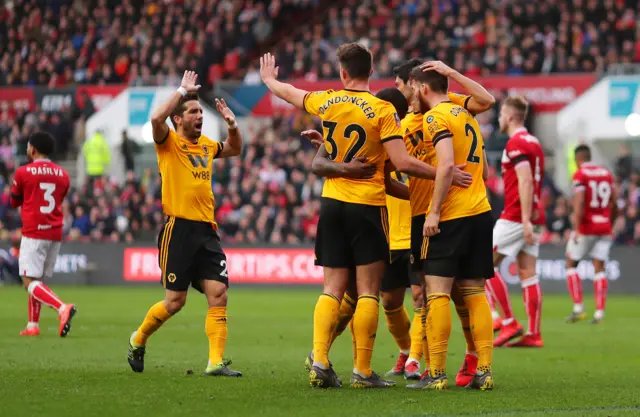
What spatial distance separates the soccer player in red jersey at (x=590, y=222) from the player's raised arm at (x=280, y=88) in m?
8.33

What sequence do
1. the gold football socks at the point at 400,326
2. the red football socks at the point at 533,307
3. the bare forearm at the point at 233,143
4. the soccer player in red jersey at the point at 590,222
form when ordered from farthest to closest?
the soccer player in red jersey at the point at 590,222
the red football socks at the point at 533,307
the bare forearm at the point at 233,143
the gold football socks at the point at 400,326

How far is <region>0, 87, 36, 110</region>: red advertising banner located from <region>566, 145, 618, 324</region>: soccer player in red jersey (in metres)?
20.7

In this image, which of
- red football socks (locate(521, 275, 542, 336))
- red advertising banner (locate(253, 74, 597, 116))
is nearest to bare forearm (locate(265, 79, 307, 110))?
red football socks (locate(521, 275, 542, 336))

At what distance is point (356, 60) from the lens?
317 inches

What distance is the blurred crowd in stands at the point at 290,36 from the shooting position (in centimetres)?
2877

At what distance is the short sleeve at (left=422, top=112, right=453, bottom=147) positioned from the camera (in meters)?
A: 7.97

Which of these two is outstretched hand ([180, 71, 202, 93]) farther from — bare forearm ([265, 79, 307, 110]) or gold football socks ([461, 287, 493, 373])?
gold football socks ([461, 287, 493, 373])

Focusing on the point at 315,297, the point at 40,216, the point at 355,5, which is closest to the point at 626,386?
the point at 40,216

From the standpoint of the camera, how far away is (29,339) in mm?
12242

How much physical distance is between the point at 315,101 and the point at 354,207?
0.82m

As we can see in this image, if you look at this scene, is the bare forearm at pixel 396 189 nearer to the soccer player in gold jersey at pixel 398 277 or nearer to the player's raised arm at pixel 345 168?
the soccer player in gold jersey at pixel 398 277

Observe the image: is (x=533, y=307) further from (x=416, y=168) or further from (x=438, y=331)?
(x=416, y=168)

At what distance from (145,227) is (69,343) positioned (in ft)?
50.7

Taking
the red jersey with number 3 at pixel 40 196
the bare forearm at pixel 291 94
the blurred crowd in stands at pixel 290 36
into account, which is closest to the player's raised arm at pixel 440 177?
the bare forearm at pixel 291 94
